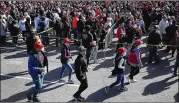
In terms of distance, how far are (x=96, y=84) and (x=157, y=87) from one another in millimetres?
2098

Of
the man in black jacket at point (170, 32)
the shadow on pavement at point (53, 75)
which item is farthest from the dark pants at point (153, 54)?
the shadow on pavement at point (53, 75)

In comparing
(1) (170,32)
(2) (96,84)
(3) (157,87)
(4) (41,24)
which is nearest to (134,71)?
(3) (157,87)

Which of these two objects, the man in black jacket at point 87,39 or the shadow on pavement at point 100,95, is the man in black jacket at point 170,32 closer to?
the man in black jacket at point 87,39

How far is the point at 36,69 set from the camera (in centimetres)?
942

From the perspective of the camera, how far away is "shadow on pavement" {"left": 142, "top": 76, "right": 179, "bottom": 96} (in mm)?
10664

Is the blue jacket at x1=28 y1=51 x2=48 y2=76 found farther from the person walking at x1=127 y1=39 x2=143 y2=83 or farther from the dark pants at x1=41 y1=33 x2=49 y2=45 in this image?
the dark pants at x1=41 y1=33 x2=49 y2=45

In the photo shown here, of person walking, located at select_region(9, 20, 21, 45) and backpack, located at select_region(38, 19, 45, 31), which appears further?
person walking, located at select_region(9, 20, 21, 45)

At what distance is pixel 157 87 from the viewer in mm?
11039

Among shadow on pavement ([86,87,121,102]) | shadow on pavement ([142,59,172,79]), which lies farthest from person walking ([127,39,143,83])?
shadow on pavement ([86,87,121,102])

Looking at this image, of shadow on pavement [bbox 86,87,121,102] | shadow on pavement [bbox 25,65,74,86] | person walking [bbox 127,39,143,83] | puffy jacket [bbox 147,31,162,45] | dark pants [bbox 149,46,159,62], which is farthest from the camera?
dark pants [bbox 149,46,159,62]

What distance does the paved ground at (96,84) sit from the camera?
33.6 ft

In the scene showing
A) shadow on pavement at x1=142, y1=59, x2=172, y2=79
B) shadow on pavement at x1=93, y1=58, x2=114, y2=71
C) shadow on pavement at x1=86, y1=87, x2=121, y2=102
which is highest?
shadow on pavement at x1=93, y1=58, x2=114, y2=71

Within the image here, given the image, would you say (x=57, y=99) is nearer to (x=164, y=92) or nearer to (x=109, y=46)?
(x=164, y=92)

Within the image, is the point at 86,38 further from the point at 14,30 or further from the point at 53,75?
the point at 14,30
